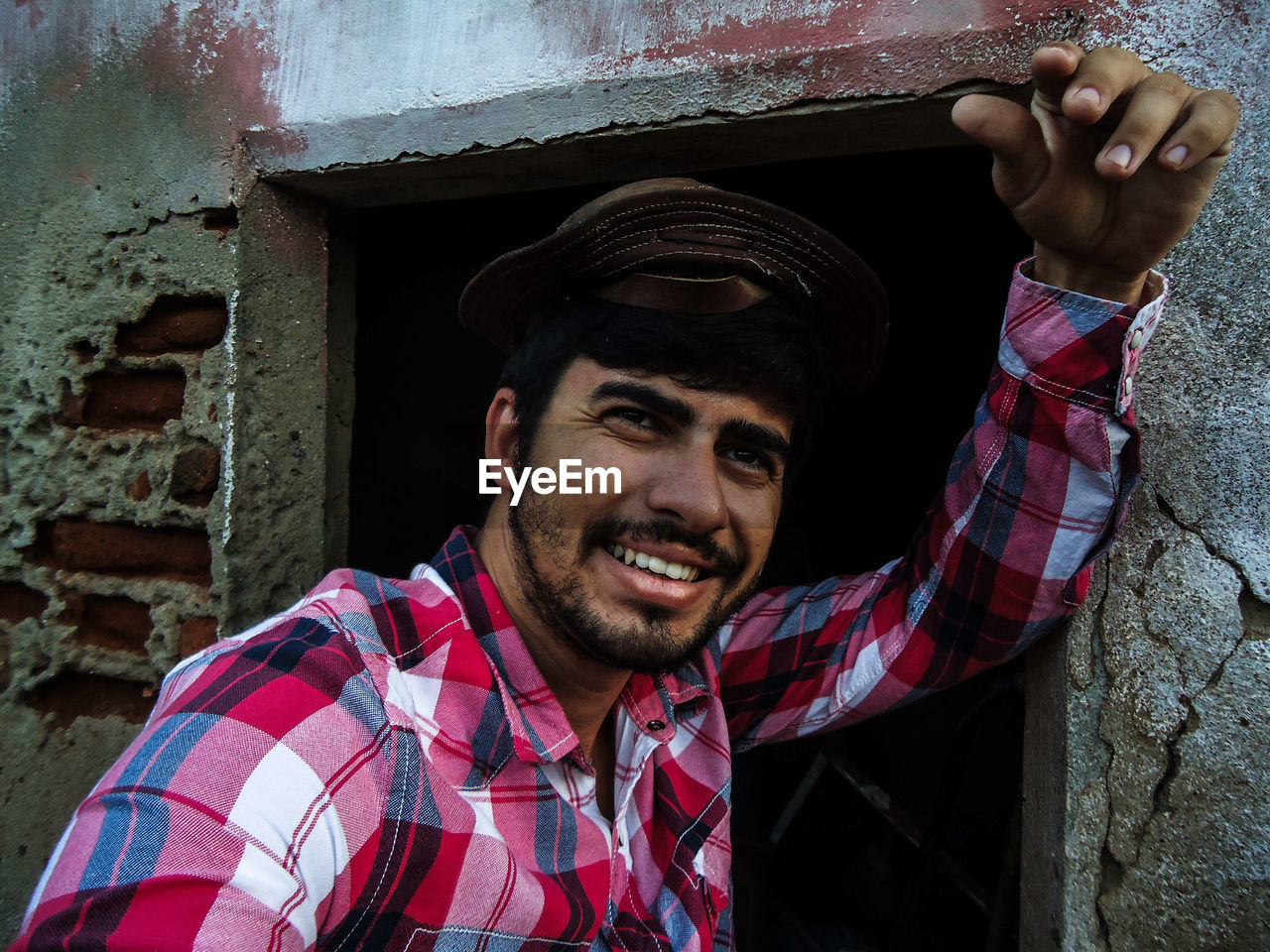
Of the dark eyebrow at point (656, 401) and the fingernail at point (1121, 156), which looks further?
the dark eyebrow at point (656, 401)

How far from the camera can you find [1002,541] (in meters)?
1.28

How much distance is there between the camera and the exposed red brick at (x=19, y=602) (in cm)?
180

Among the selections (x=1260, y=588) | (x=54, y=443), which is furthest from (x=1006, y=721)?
(x=54, y=443)

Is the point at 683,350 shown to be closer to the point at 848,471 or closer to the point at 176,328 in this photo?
the point at 176,328

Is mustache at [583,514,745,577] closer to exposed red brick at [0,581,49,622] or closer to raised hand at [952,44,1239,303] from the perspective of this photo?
raised hand at [952,44,1239,303]

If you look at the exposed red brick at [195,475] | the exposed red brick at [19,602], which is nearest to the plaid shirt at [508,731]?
the exposed red brick at [195,475]

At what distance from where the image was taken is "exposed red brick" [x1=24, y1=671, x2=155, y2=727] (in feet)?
5.73

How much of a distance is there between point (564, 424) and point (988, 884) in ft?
6.71

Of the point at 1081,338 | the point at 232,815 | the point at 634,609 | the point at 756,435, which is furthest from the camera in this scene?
the point at 756,435

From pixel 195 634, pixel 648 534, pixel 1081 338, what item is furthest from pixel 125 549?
pixel 1081 338

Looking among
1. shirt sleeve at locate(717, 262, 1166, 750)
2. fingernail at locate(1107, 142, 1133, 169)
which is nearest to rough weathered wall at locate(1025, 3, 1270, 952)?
shirt sleeve at locate(717, 262, 1166, 750)

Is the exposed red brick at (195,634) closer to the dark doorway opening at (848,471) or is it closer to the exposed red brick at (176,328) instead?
the exposed red brick at (176,328)

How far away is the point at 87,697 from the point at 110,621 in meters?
0.21

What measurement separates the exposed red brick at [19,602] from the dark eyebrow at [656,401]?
1619 mm
